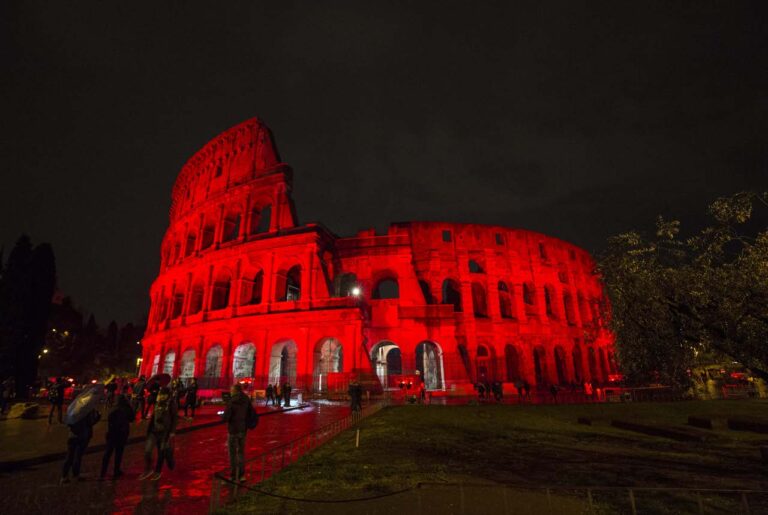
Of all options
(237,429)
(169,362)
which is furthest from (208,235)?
(237,429)

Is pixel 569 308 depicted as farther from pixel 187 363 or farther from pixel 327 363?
pixel 187 363

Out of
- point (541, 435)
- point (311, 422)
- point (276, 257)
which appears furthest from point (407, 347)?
point (541, 435)

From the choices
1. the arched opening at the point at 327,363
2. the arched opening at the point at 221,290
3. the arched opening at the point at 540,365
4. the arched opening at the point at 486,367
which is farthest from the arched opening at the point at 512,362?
the arched opening at the point at 221,290

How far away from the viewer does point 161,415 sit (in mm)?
6555

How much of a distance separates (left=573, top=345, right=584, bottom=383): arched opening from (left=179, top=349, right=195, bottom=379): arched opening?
36086 millimetres

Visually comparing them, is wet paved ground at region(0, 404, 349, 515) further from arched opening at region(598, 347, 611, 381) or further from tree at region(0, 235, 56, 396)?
arched opening at region(598, 347, 611, 381)

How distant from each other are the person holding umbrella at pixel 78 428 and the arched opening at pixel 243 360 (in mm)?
25086

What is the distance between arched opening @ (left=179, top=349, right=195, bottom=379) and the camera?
3438 cm

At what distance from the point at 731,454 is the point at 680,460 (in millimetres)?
1482

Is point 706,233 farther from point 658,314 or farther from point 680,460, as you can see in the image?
point 680,460

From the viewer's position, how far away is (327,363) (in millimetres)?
31047

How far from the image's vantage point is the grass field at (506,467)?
464 centimetres

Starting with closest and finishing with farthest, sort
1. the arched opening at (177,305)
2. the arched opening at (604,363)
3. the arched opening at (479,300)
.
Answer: the arched opening at (479,300) → the arched opening at (177,305) → the arched opening at (604,363)

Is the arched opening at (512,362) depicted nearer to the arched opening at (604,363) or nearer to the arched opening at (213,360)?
the arched opening at (604,363)
